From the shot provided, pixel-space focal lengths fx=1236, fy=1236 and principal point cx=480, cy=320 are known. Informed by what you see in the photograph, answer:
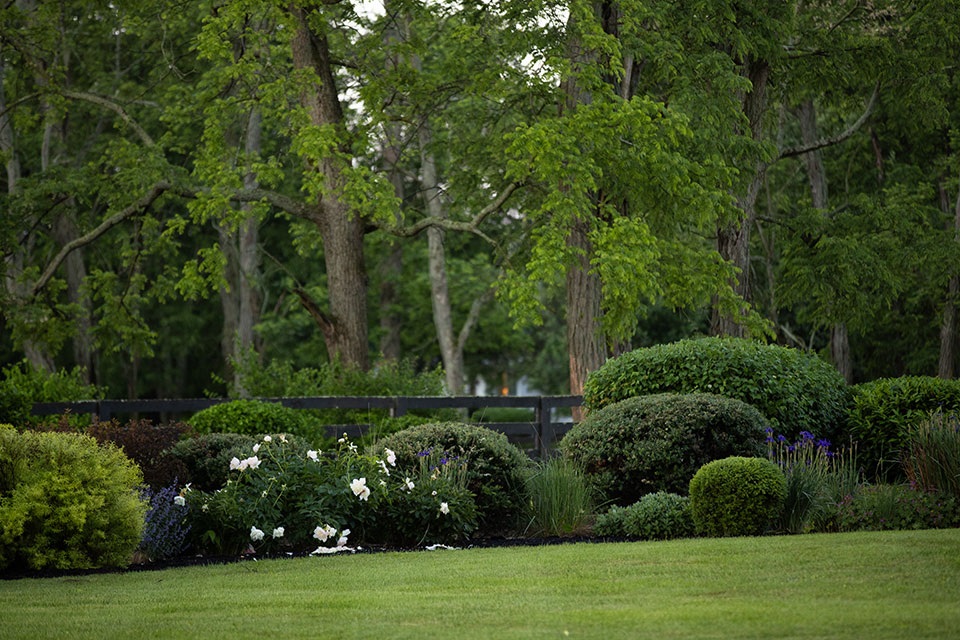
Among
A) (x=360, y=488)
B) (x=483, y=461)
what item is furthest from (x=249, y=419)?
(x=360, y=488)

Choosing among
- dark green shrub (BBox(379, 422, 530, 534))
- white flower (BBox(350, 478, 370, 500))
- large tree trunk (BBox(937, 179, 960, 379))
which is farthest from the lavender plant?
large tree trunk (BBox(937, 179, 960, 379))

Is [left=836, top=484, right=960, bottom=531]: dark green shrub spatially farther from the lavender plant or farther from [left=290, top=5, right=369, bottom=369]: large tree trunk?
[left=290, top=5, right=369, bottom=369]: large tree trunk

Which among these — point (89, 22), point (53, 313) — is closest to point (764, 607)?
point (53, 313)

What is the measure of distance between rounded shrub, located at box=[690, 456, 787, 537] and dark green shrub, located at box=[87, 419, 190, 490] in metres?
4.73

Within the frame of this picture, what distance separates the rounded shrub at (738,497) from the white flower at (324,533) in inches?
121

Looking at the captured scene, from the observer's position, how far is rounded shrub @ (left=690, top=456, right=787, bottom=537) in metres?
10.2

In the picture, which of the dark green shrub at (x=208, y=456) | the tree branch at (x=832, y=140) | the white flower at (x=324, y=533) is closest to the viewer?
the white flower at (x=324, y=533)

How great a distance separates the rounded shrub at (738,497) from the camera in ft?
33.5

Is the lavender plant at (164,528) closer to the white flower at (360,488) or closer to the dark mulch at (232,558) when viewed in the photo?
the dark mulch at (232,558)

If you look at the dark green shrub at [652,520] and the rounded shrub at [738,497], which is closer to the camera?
the rounded shrub at [738,497]

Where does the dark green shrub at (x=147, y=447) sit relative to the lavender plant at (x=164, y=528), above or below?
above

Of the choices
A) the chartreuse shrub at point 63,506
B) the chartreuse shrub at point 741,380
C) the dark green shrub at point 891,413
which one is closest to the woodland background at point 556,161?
the chartreuse shrub at point 741,380

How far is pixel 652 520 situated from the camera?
421 inches

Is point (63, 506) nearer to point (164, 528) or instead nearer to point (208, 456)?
point (164, 528)
